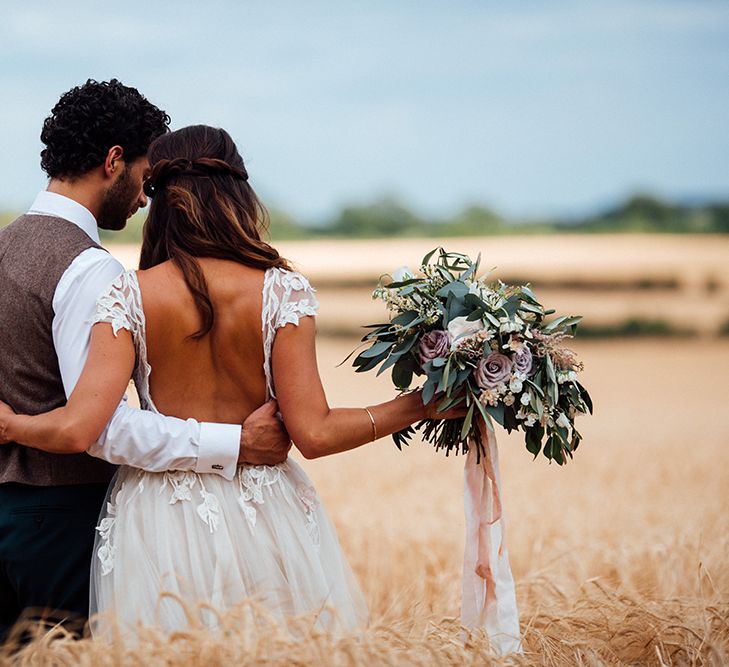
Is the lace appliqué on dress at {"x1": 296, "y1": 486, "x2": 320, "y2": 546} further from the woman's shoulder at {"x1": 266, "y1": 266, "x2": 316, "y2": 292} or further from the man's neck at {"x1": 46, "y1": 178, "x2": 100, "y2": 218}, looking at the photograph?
the man's neck at {"x1": 46, "y1": 178, "x2": 100, "y2": 218}

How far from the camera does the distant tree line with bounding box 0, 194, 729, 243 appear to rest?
3025cm

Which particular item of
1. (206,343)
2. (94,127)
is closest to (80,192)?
(94,127)

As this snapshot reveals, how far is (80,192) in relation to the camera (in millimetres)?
3766

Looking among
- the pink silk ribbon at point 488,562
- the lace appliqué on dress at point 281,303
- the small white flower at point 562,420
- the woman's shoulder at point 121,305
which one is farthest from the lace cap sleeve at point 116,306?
the small white flower at point 562,420

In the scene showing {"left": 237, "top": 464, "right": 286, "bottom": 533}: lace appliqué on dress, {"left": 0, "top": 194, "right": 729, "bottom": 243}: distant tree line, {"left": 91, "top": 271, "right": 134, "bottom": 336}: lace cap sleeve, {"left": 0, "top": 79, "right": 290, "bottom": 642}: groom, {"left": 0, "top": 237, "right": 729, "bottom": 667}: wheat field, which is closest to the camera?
{"left": 0, "top": 237, "right": 729, "bottom": 667}: wheat field

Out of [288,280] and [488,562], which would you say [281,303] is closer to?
[288,280]

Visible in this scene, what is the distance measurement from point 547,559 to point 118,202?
3492mm

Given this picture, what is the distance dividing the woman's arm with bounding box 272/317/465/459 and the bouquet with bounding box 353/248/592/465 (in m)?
0.26

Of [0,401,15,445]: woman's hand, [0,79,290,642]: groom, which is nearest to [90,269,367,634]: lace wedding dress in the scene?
[0,79,290,642]: groom

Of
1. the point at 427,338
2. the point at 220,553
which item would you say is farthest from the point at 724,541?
the point at 220,553

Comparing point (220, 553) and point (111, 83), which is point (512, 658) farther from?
point (111, 83)

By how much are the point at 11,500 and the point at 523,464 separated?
8.32 meters

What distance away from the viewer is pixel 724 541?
20.3ft

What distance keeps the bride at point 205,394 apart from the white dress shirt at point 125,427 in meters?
0.08
